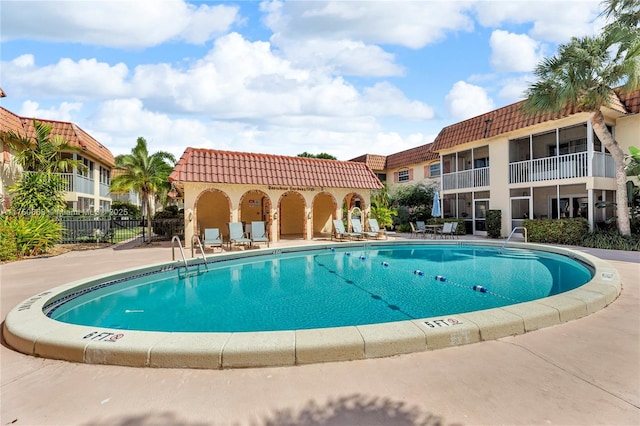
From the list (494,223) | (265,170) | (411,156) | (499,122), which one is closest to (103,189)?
(265,170)

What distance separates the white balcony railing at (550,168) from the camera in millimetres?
15516

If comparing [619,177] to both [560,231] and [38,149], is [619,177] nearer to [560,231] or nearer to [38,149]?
[560,231]

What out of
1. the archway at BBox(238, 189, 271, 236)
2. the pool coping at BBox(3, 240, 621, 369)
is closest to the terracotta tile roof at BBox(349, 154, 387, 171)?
the archway at BBox(238, 189, 271, 236)

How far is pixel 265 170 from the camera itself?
58.2 ft

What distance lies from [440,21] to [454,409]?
11682 millimetres

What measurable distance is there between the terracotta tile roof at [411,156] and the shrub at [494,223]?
906cm

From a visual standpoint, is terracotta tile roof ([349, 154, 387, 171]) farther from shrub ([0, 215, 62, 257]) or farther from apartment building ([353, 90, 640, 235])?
shrub ([0, 215, 62, 257])

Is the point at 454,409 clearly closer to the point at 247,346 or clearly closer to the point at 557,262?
the point at 247,346

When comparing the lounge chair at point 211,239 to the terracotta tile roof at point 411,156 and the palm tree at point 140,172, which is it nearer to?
the palm tree at point 140,172

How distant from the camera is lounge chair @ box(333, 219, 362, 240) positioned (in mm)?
18250

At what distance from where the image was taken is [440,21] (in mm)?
10766

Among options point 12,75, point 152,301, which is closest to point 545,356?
point 152,301

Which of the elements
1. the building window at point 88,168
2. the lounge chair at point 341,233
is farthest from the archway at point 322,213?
the building window at point 88,168

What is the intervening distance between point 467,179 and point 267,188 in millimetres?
13219
